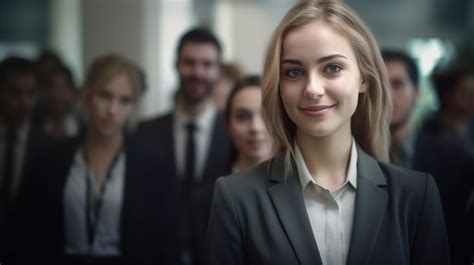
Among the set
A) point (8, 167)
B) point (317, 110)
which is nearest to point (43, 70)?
point (8, 167)

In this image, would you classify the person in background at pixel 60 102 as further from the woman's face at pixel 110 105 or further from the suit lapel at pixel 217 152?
the suit lapel at pixel 217 152

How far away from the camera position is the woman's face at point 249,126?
172 centimetres

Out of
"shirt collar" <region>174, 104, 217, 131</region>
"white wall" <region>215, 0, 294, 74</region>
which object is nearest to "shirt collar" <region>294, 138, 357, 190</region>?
"shirt collar" <region>174, 104, 217, 131</region>

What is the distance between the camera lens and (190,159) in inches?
83.2

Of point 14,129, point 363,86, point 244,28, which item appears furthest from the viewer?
point 244,28

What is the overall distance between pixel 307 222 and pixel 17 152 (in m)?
1.43

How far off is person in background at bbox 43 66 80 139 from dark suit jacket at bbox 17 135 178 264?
0.23 meters

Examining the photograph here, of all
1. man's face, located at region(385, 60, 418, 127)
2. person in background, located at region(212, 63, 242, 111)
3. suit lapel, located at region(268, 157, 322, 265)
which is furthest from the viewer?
person in background, located at region(212, 63, 242, 111)

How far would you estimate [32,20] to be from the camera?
3076mm

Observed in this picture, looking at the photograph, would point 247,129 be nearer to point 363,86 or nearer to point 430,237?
point 363,86

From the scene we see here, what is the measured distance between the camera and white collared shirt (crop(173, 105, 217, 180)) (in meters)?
2.11

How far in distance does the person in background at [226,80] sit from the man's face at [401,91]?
3.20 feet

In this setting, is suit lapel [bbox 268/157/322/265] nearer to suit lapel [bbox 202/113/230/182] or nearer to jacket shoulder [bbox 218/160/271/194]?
jacket shoulder [bbox 218/160/271/194]

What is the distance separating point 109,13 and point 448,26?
2.54 metres
